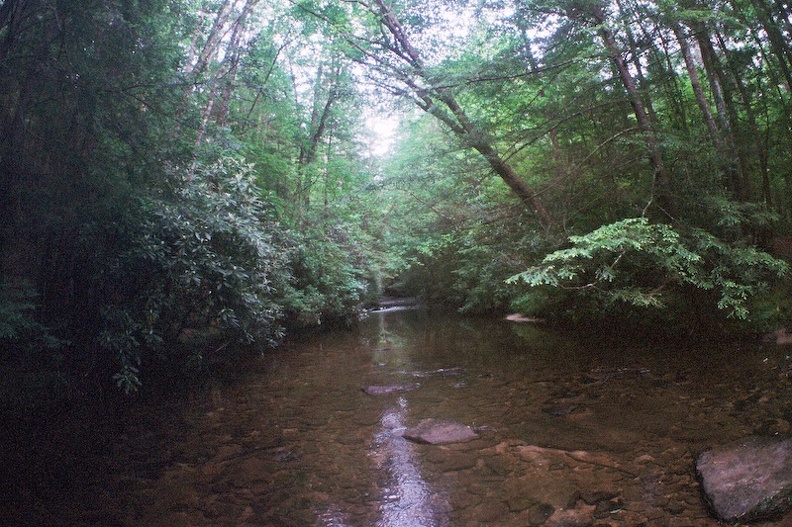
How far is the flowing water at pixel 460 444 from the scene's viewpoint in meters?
3.77

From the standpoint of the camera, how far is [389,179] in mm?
10477

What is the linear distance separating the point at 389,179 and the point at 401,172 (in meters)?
0.64

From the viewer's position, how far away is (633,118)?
33.6ft

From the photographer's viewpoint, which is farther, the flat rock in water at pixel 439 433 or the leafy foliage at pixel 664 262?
the leafy foliage at pixel 664 262

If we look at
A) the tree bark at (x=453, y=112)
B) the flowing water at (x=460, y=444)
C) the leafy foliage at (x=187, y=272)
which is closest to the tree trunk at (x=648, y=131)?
the tree bark at (x=453, y=112)

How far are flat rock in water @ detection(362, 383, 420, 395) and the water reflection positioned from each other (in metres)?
1.70

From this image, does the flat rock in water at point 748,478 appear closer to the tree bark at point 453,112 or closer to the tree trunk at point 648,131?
the tree trunk at point 648,131

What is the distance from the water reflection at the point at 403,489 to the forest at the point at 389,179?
3.51 metres

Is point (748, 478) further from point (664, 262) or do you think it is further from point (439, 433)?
point (664, 262)

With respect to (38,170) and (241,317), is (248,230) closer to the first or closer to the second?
(241,317)

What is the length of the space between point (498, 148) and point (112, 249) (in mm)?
7761

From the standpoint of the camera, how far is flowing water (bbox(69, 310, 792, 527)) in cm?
377

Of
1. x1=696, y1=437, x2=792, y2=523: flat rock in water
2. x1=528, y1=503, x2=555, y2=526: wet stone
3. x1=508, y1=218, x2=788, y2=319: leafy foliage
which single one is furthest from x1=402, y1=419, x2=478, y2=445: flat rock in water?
x1=508, y1=218, x2=788, y2=319: leafy foliage

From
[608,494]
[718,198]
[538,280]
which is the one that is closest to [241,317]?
[538,280]
